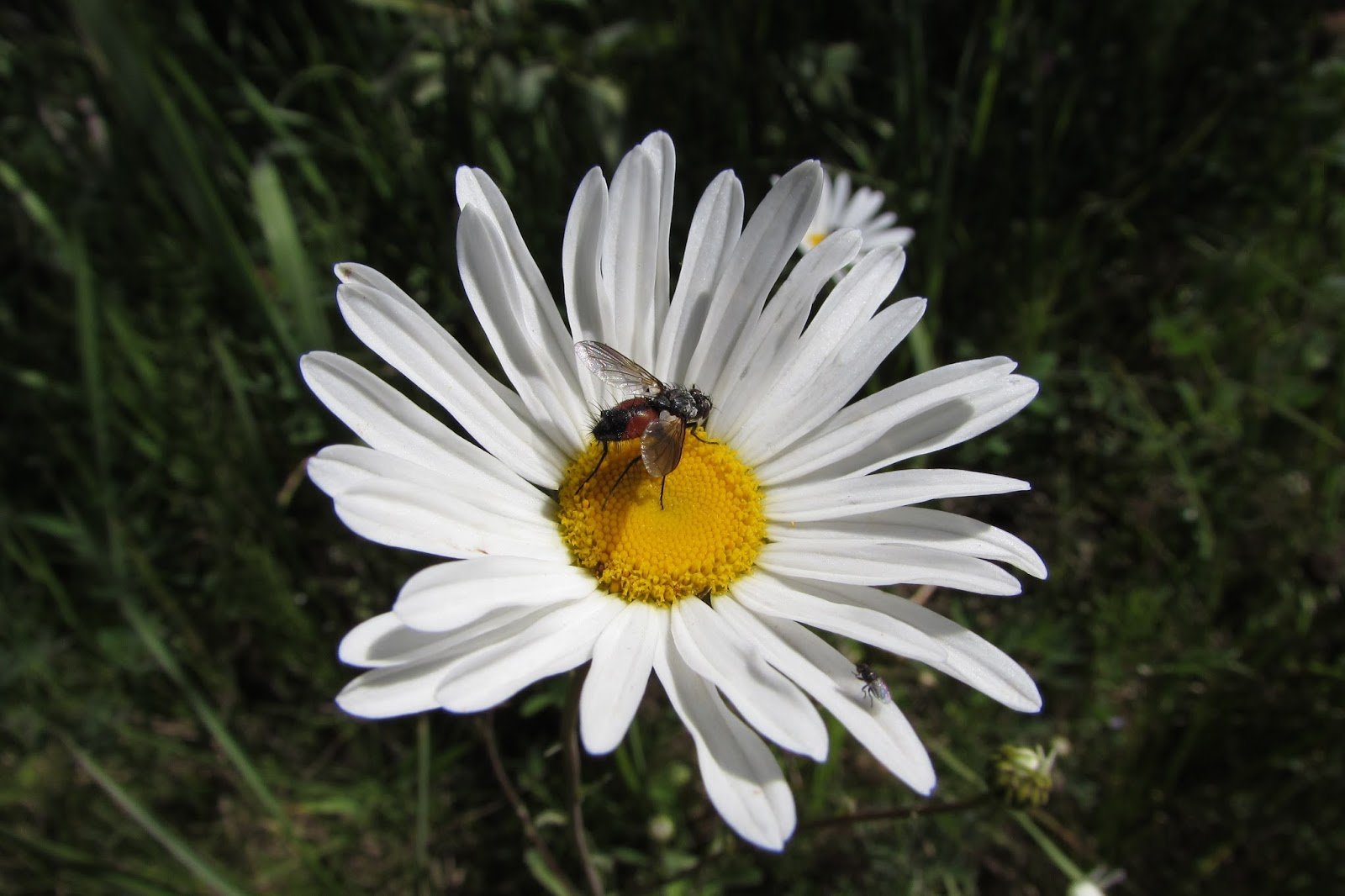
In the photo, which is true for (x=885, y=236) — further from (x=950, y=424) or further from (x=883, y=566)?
(x=883, y=566)

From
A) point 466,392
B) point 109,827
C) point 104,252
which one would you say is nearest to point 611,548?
point 466,392

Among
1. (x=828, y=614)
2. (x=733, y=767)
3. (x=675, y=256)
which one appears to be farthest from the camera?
(x=675, y=256)

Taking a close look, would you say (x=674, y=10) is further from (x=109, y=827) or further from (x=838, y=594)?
(x=109, y=827)

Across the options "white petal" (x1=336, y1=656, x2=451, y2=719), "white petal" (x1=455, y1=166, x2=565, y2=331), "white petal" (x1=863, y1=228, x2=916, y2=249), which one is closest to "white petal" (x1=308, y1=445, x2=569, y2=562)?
"white petal" (x1=336, y1=656, x2=451, y2=719)

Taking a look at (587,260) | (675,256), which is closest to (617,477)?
(587,260)

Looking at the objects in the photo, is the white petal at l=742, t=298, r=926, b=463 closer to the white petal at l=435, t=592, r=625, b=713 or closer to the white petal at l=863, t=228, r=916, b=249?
the white petal at l=435, t=592, r=625, b=713

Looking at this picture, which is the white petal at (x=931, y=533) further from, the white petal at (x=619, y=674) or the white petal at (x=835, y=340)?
the white petal at (x=619, y=674)
